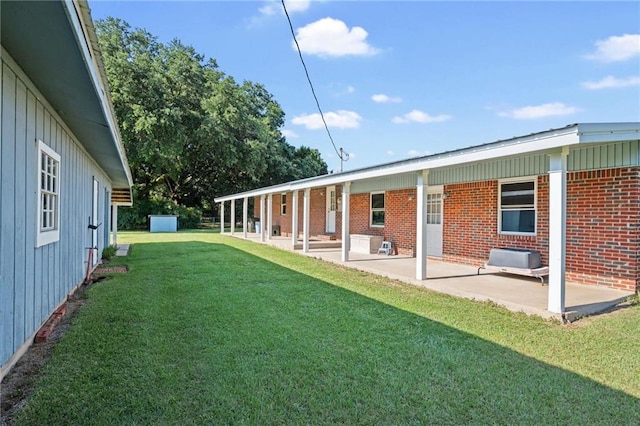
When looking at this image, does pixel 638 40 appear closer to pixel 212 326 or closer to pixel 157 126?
pixel 212 326

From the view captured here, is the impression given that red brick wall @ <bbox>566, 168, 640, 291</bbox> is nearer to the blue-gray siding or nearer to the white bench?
the white bench

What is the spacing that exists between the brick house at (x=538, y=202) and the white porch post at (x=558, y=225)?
1 cm

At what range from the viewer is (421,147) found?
95.5 feet

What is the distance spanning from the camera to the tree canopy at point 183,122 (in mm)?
23969

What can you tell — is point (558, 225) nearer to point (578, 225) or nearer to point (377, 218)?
point (578, 225)

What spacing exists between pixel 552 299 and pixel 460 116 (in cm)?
Answer: 1709

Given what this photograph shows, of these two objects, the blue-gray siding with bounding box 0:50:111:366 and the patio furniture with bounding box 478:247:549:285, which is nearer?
the blue-gray siding with bounding box 0:50:111:366

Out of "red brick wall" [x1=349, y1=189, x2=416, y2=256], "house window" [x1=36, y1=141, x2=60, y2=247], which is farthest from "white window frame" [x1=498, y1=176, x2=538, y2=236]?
"house window" [x1=36, y1=141, x2=60, y2=247]

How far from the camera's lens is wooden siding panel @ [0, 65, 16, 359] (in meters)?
3.11

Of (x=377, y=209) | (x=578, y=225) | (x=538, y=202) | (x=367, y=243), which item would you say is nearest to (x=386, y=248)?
(x=367, y=243)

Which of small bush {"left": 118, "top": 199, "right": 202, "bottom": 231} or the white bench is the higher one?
small bush {"left": 118, "top": 199, "right": 202, "bottom": 231}

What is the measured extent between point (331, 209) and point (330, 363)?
43.5 feet

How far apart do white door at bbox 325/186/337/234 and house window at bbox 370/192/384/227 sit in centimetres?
288

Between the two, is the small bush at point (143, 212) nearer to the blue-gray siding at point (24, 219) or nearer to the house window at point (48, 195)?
the blue-gray siding at point (24, 219)
